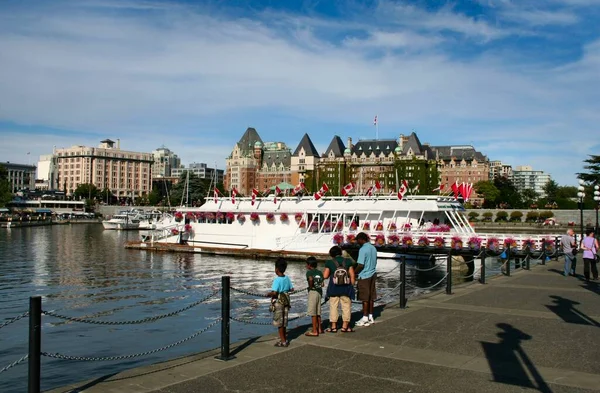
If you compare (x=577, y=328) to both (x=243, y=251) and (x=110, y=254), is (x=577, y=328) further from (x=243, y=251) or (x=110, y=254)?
(x=110, y=254)

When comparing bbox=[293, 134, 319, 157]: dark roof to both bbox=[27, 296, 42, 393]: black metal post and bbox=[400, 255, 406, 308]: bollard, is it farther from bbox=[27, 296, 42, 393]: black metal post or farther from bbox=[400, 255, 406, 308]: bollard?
bbox=[27, 296, 42, 393]: black metal post

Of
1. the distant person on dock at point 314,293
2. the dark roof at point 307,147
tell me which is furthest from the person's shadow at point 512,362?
the dark roof at point 307,147

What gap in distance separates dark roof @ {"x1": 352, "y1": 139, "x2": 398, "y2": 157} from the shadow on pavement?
14888cm

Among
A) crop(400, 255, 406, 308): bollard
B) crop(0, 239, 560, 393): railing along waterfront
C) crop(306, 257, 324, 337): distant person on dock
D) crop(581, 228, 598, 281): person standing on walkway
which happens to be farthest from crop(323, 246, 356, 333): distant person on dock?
crop(581, 228, 598, 281): person standing on walkway

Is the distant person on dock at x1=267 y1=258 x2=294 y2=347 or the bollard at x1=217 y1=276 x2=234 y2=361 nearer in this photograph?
the bollard at x1=217 y1=276 x2=234 y2=361

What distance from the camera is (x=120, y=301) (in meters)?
24.3

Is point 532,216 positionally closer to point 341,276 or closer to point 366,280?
point 366,280

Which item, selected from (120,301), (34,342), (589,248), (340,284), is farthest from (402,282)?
(120,301)

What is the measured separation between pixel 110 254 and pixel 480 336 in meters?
42.7

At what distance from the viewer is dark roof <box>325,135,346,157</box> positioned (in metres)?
170

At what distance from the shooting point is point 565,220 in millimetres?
108500

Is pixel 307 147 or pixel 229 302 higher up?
pixel 307 147

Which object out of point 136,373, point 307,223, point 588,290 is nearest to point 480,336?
point 136,373

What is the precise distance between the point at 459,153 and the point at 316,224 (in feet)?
471
